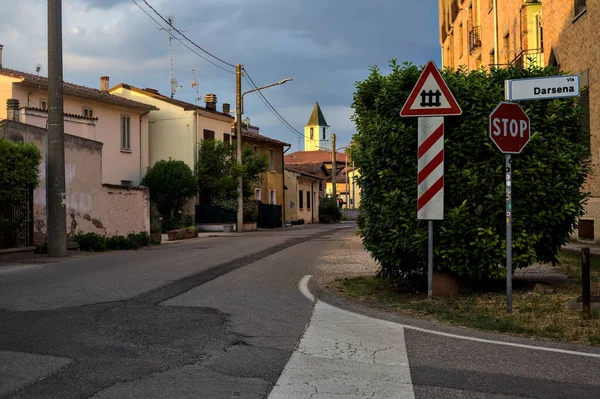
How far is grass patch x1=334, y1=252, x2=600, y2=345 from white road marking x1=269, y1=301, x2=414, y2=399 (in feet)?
3.22

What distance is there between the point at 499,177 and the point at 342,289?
2.97 metres

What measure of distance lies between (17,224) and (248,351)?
13034mm

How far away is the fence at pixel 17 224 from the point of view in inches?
633

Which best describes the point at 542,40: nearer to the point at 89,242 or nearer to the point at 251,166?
the point at 89,242

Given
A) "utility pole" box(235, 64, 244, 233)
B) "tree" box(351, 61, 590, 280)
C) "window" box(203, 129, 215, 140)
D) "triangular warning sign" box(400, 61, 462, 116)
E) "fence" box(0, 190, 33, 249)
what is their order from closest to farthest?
"triangular warning sign" box(400, 61, 462, 116) → "tree" box(351, 61, 590, 280) → "fence" box(0, 190, 33, 249) → "utility pole" box(235, 64, 244, 233) → "window" box(203, 129, 215, 140)

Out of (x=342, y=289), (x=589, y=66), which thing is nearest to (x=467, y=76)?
(x=342, y=289)

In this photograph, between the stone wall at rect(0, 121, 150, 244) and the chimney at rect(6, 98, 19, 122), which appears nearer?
the stone wall at rect(0, 121, 150, 244)

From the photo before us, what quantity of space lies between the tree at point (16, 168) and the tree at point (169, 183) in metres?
16.4

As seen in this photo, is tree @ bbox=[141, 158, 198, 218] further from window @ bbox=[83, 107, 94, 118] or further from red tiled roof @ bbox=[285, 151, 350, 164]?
red tiled roof @ bbox=[285, 151, 350, 164]

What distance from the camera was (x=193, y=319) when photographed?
23.0ft

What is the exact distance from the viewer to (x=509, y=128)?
7.55 meters

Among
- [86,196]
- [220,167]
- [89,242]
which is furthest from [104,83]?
[89,242]

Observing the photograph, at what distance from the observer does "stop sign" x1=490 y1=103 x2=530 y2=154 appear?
749cm

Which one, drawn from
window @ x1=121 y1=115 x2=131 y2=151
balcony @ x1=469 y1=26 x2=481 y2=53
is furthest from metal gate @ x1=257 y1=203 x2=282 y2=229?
balcony @ x1=469 y1=26 x2=481 y2=53
